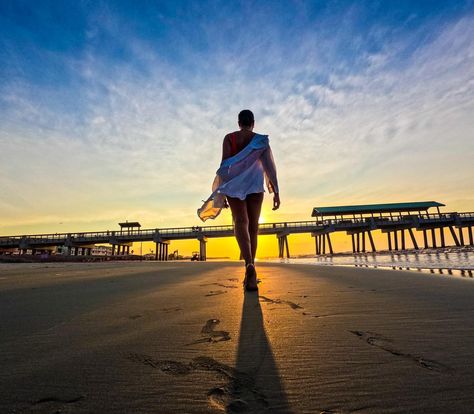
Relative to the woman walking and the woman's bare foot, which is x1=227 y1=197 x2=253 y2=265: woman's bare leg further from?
the woman's bare foot

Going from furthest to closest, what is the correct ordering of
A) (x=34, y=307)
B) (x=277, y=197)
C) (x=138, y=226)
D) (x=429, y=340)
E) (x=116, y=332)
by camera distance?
(x=138, y=226)
(x=277, y=197)
(x=34, y=307)
(x=116, y=332)
(x=429, y=340)

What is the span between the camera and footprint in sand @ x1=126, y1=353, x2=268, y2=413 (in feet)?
1.83

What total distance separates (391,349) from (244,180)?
212 centimetres

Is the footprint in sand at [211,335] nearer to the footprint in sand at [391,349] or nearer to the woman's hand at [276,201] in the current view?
the footprint in sand at [391,349]

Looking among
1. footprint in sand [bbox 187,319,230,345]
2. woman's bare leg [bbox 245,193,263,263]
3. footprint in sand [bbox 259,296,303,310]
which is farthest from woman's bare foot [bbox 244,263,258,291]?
footprint in sand [bbox 187,319,230,345]

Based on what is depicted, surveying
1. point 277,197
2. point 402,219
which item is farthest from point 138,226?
point 277,197

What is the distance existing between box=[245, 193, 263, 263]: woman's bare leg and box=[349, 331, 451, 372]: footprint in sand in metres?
1.91

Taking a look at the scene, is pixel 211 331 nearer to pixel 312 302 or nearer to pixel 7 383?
pixel 7 383

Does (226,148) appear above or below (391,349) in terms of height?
above

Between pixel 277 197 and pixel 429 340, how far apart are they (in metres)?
2.45

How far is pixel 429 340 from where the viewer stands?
94 centimetres

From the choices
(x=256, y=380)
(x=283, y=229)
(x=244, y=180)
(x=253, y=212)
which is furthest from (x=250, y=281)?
(x=283, y=229)

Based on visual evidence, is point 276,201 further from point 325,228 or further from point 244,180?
point 325,228

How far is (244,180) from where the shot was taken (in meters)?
2.86
